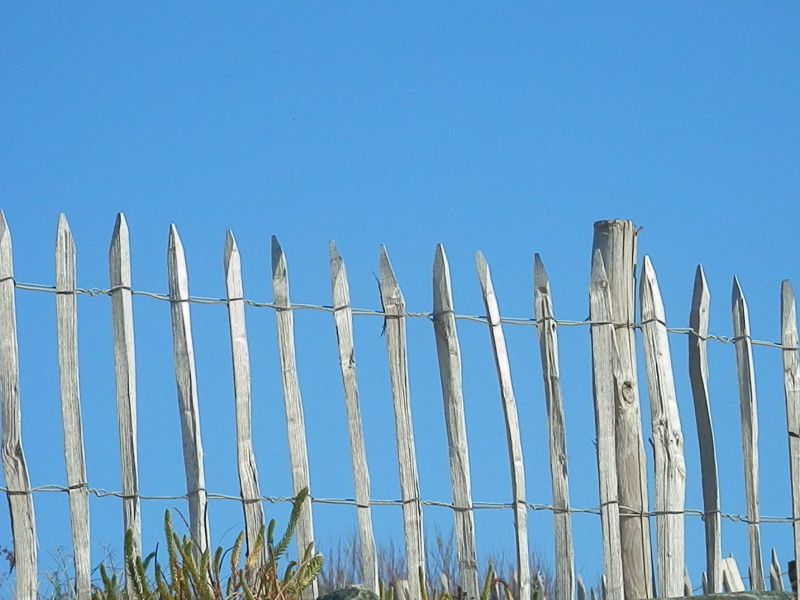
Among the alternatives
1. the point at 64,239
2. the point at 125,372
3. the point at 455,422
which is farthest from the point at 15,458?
the point at 455,422

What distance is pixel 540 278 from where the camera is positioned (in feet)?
18.2

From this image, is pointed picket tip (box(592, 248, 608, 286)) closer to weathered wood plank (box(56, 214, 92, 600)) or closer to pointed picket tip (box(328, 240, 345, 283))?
pointed picket tip (box(328, 240, 345, 283))

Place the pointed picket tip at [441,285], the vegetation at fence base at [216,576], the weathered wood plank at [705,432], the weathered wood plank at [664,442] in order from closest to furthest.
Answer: the vegetation at fence base at [216,576]
the pointed picket tip at [441,285]
the weathered wood plank at [664,442]
the weathered wood plank at [705,432]

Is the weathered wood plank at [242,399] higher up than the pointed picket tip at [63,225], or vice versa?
the pointed picket tip at [63,225]

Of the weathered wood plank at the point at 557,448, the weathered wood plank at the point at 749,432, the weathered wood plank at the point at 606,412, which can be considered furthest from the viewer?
the weathered wood plank at the point at 749,432

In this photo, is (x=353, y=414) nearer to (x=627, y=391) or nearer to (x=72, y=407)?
(x=72, y=407)

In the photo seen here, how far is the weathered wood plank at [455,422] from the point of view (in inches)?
204

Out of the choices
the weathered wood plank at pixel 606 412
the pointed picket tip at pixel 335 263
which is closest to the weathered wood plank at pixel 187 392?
the pointed picket tip at pixel 335 263

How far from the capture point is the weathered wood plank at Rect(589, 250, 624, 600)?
5.62 meters

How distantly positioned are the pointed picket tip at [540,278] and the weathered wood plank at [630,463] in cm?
44

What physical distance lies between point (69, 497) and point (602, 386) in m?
2.36

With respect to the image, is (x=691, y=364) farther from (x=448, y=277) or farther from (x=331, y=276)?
(x=331, y=276)

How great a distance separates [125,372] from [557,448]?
6.05 feet

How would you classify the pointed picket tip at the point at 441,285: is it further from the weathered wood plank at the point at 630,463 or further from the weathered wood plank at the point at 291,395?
the weathered wood plank at the point at 630,463
